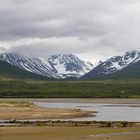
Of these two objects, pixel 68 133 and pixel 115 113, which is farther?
pixel 115 113

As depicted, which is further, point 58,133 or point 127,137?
point 58,133

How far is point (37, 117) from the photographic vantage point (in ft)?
270

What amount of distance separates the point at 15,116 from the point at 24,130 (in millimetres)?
25464

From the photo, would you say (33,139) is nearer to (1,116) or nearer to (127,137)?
(127,137)

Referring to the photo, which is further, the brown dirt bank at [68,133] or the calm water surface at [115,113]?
the calm water surface at [115,113]

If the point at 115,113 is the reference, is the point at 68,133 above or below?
below

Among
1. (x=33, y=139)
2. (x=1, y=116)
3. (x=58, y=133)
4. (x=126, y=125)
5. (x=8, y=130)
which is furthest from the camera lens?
(x=1, y=116)

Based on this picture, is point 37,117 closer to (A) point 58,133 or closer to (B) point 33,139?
(A) point 58,133

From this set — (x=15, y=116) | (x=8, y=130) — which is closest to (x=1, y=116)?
(x=15, y=116)

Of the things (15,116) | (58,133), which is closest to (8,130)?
(58,133)

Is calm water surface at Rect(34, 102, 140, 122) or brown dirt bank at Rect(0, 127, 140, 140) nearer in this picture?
brown dirt bank at Rect(0, 127, 140, 140)

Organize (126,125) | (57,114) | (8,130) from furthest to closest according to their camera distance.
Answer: (57,114) < (126,125) < (8,130)

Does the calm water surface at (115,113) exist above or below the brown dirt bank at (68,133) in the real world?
above

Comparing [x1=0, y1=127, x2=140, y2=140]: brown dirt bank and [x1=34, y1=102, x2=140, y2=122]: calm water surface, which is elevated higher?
[x1=34, y1=102, x2=140, y2=122]: calm water surface
